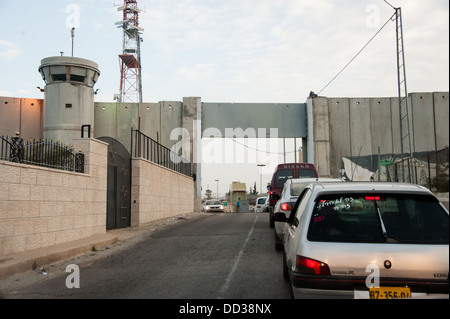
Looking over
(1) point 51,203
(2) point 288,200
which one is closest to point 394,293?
(2) point 288,200

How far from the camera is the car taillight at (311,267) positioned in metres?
4.39

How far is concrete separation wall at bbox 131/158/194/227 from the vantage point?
18828 mm

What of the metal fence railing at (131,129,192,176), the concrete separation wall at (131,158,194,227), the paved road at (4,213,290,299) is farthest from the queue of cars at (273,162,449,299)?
the metal fence railing at (131,129,192,176)

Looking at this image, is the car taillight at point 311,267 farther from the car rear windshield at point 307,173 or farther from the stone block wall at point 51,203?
the car rear windshield at point 307,173

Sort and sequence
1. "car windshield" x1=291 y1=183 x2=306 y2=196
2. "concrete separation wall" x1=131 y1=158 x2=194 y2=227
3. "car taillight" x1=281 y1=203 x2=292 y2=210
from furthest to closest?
"concrete separation wall" x1=131 y1=158 x2=194 y2=227, "car windshield" x1=291 y1=183 x2=306 y2=196, "car taillight" x1=281 y1=203 x2=292 y2=210

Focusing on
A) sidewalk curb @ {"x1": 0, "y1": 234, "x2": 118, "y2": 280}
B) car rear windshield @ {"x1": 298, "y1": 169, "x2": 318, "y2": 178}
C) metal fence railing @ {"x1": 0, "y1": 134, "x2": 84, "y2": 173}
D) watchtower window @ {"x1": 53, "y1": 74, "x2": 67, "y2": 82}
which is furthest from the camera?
watchtower window @ {"x1": 53, "y1": 74, "x2": 67, "y2": 82}

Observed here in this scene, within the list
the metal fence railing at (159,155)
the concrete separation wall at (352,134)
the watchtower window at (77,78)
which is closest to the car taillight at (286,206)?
the metal fence railing at (159,155)

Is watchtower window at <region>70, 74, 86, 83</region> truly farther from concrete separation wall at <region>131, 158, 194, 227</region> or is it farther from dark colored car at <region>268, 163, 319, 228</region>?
dark colored car at <region>268, 163, 319, 228</region>

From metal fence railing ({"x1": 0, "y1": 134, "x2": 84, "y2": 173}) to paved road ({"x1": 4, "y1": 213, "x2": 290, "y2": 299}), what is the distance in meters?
2.90

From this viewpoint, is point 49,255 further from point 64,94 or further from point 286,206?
point 64,94

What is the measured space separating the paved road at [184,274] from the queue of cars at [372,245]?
6.29 feet

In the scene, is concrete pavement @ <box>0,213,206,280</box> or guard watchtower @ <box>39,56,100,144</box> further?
guard watchtower @ <box>39,56,100,144</box>

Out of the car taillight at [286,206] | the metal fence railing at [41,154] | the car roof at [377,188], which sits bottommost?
the car taillight at [286,206]

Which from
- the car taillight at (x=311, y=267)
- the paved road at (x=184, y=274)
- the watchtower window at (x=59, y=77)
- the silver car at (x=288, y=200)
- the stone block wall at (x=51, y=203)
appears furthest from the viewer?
the watchtower window at (x=59, y=77)
